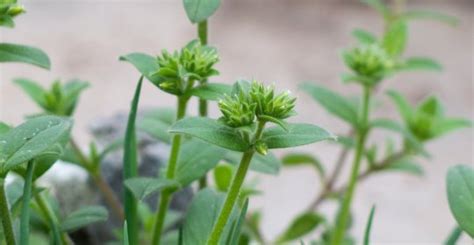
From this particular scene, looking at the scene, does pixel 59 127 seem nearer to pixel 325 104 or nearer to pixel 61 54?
Answer: pixel 325 104

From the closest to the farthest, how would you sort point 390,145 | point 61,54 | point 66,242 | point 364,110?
1. point 66,242
2. point 364,110
3. point 390,145
4. point 61,54

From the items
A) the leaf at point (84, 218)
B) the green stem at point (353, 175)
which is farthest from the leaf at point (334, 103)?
the leaf at point (84, 218)

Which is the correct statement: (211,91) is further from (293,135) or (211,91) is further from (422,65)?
(422,65)

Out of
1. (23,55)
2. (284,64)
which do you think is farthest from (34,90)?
(284,64)

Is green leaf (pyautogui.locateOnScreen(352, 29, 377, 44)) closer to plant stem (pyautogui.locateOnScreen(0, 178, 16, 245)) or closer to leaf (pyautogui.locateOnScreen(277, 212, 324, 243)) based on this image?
leaf (pyautogui.locateOnScreen(277, 212, 324, 243))

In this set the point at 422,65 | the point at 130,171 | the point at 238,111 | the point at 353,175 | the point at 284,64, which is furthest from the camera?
the point at 284,64

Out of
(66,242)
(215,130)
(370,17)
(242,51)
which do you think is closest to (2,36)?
(242,51)
